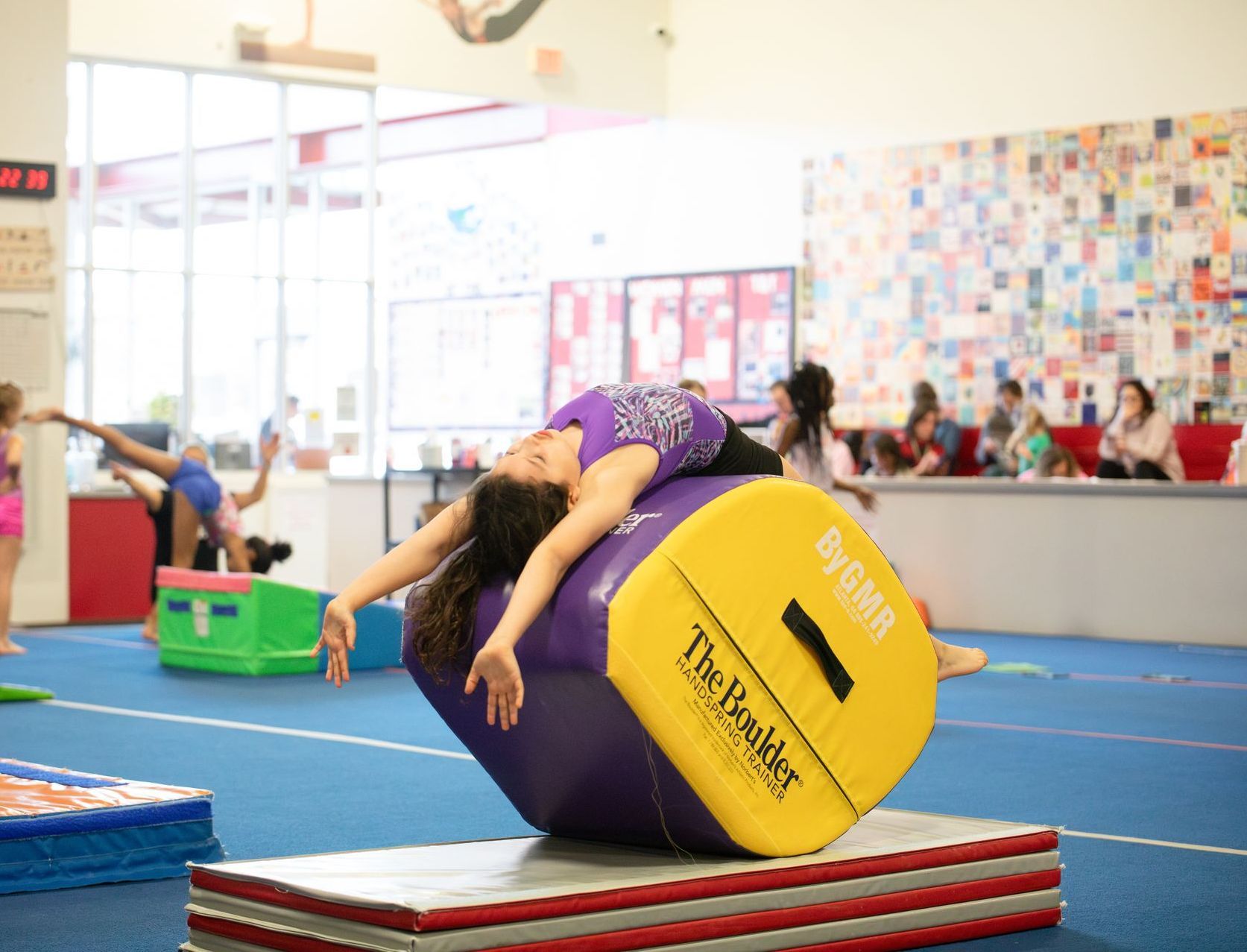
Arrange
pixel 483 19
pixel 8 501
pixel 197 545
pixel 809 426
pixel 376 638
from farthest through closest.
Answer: pixel 483 19 → pixel 197 545 → pixel 8 501 → pixel 376 638 → pixel 809 426

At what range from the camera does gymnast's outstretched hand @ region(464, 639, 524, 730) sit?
2627mm

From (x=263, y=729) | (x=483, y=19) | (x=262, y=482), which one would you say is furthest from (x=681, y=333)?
(x=263, y=729)

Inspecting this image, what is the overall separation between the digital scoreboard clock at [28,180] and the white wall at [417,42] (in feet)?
7.91

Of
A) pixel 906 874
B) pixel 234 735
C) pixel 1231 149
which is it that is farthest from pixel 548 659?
pixel 1231 149

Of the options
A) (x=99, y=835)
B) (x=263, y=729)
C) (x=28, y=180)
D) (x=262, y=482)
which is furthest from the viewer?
(x=28, y=180)

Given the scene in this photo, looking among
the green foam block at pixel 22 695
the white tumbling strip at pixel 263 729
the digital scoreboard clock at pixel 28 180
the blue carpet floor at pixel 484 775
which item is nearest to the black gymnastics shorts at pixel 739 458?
the blue carpet floor at pixel 484 775

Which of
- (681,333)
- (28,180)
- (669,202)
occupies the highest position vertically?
(669,202)

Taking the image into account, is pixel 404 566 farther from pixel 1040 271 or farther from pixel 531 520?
pixel 1040 271

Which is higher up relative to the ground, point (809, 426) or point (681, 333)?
point (681, 333)

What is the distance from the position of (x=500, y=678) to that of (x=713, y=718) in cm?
48

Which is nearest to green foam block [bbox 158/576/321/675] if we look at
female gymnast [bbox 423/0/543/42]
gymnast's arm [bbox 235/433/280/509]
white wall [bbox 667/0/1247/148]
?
gymnast's arm [bbox 235/433/280/509]

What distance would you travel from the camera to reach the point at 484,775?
4.95 metres

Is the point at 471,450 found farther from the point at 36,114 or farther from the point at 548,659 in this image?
the point at 548,659

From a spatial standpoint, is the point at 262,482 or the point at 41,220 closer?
the point at 262,482
